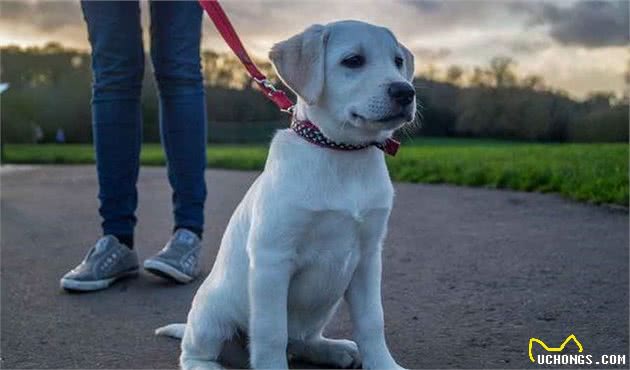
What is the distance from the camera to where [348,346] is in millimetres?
2807

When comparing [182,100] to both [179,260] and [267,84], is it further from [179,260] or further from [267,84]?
[267,84]

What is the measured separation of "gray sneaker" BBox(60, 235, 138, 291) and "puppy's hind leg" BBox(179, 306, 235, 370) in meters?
1.42

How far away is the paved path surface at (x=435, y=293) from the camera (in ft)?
9.71

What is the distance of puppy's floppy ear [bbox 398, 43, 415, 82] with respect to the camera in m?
2.83

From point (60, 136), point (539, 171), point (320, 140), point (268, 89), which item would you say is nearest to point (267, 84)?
point (268, 89)

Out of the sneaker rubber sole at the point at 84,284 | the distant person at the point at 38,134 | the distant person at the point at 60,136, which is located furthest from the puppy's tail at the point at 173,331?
the distant person at the point at 38,134

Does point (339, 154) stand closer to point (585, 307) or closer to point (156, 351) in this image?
point (156, 351)

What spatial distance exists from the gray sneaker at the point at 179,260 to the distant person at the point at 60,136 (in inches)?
925

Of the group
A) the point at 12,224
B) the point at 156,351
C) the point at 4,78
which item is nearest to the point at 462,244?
the point at 156,351

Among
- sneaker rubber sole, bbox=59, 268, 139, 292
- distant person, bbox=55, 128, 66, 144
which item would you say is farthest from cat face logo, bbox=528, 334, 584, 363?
distant person, bbox=55, 128, 66, 144

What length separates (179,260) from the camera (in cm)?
403

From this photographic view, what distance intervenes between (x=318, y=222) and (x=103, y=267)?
73.8 inches

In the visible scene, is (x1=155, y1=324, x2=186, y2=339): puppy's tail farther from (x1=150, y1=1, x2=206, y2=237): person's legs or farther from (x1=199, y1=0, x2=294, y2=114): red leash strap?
(x1=150, y1=1, x2=206, y2=237): person's legs

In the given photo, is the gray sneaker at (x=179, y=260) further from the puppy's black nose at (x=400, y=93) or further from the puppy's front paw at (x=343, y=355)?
the puppy's black nose at (x=400, y=93)
